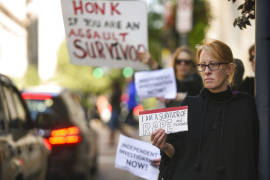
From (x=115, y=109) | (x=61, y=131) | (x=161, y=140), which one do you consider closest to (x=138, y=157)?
(x=161, y=140)

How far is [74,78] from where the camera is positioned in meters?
63.9

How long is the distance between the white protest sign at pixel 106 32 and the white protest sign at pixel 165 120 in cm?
243

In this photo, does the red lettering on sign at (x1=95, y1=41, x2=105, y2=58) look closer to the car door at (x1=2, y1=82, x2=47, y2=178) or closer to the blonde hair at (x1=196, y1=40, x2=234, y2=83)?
the car door at (x1=2, y1=82, x2=47, y2=178)

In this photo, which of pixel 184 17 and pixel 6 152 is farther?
pixel 184 17

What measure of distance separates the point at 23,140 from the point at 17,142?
14.6 inches

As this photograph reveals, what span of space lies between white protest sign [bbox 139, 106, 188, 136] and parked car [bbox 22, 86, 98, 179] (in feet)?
15.8

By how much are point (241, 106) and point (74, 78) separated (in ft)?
200

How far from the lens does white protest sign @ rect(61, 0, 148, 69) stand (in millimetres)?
5840

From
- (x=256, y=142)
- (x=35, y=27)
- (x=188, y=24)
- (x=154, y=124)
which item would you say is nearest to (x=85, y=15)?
(x=154, y=124)

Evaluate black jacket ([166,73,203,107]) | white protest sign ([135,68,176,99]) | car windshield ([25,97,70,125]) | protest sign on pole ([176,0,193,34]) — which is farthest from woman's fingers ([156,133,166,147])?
protest sign on pole ([176,0,193,34])

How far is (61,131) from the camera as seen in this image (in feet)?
28.7

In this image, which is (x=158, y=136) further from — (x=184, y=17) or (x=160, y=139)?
(x=184, y=17)

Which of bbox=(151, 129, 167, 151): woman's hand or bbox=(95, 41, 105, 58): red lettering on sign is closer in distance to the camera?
bbox=(151, 129, 167, 151): woman's hand

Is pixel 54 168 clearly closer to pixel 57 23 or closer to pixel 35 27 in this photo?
pixel 35 27
